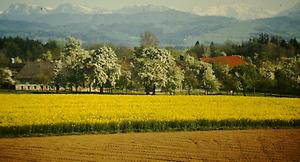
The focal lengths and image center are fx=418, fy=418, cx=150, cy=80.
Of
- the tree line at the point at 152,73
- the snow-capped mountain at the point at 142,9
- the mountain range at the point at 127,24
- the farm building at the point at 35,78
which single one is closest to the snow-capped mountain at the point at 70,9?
the mountain range at the point at 127,24

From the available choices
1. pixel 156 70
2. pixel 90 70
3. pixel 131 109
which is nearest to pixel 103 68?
pixel 90 70

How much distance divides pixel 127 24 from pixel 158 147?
56.8 feet

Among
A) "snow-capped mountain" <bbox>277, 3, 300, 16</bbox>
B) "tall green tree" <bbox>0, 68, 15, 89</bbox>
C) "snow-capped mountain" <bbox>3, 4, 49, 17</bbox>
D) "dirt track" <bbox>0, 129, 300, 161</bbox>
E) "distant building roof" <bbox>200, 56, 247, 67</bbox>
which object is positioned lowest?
"dirt track" <bbox>0, 129, 300, 161</bbox>

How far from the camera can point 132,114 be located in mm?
19141

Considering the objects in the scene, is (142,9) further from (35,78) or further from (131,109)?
(35,78)

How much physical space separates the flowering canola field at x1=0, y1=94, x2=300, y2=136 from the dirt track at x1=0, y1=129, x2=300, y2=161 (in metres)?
0.74

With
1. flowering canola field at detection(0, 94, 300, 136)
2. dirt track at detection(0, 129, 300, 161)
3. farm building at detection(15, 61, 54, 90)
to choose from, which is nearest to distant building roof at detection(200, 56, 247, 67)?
farm building at detection(15, 61, 54, 90)

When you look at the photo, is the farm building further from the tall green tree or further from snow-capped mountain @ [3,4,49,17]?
snow-capped mountain @ [3,4,49,17]

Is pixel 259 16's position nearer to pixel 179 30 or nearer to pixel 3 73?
pixel 179 30

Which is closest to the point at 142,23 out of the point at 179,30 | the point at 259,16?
the point at 179,30

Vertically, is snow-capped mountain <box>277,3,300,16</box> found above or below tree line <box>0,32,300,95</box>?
above

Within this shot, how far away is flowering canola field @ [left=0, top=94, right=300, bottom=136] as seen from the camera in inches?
674

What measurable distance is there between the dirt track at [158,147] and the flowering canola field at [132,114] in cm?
74

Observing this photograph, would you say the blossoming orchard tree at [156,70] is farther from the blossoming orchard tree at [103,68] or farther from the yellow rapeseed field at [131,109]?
the yellow rapeseed field at [131,109]
